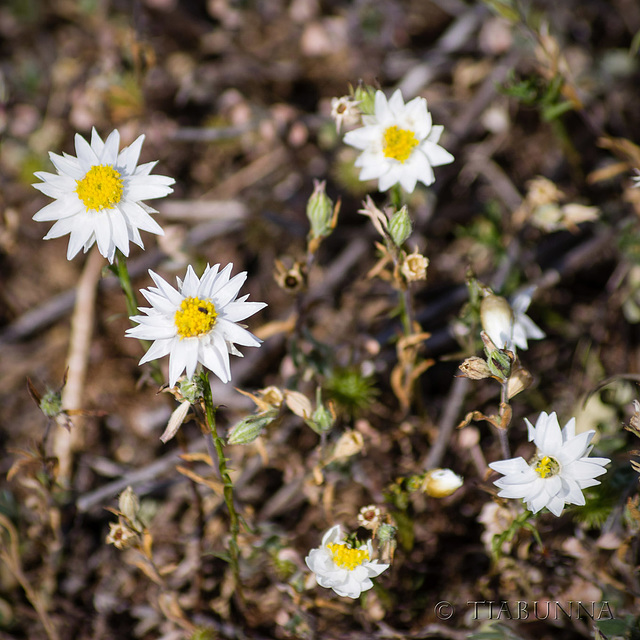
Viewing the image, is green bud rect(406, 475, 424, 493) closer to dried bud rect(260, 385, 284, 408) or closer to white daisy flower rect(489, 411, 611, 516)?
white daisy flower rect(489, 411, 611, 516)

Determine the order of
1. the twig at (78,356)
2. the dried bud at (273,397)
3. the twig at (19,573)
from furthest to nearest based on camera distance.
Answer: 1. the twig at (78,356)
2. the twig at (19,573)
3. the dried bud at (273,397)

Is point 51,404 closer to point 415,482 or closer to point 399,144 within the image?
point 415,482

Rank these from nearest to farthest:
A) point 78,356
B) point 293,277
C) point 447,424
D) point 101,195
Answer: point 101,195, point 293,277, point 447,424, point 78,356

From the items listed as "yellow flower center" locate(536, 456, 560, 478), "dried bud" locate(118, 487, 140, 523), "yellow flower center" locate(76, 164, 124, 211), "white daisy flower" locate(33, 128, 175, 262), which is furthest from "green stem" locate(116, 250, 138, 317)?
"yellow flower center" locate(536, 456, 560, 478)

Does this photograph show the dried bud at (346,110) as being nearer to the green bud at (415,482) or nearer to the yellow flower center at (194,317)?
the yellow flower center at (194,317)

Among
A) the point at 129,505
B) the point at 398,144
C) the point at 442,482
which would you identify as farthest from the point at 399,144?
the point at 129,505

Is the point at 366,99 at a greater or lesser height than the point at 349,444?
greater

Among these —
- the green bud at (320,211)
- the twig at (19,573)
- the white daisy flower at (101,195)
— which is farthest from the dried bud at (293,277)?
the twig at (19,573)
